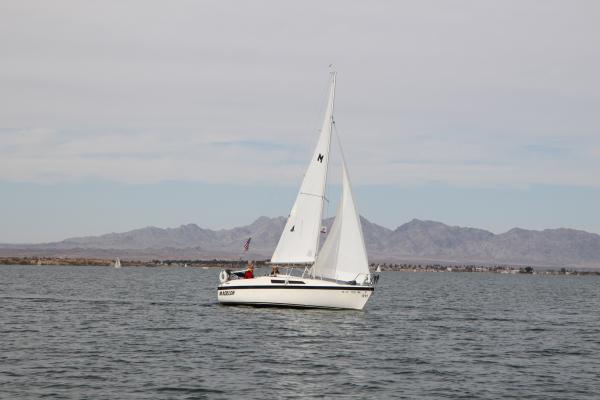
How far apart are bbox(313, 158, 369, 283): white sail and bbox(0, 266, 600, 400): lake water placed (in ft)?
9.38

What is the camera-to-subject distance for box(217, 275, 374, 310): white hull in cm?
5369

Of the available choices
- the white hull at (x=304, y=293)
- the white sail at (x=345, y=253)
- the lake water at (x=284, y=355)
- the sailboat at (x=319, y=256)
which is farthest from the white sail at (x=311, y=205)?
the lake water at (x=284, y=355)

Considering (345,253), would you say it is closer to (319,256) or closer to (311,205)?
(319,256)

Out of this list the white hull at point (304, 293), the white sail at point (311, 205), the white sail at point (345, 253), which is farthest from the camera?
the white sail at point (311, 205)

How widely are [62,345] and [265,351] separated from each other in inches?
392

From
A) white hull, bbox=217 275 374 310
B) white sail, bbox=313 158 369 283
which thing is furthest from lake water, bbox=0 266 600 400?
white sail, bbox=313 158 369 283

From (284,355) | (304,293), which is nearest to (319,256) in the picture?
(304,293)

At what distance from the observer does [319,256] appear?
55.4 m

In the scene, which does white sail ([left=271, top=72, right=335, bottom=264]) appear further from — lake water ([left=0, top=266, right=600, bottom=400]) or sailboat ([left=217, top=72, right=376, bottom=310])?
lake water ([left=0, top=266, right=600, bottom=400])

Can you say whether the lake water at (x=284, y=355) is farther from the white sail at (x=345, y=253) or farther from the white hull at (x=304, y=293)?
the white sail at (x=345, y=253)

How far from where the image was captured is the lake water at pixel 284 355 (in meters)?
30.0

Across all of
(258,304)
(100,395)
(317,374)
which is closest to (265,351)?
(317,374)

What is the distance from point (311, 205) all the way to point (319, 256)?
3547 mm

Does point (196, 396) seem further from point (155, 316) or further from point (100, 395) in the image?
point (155, 316)
